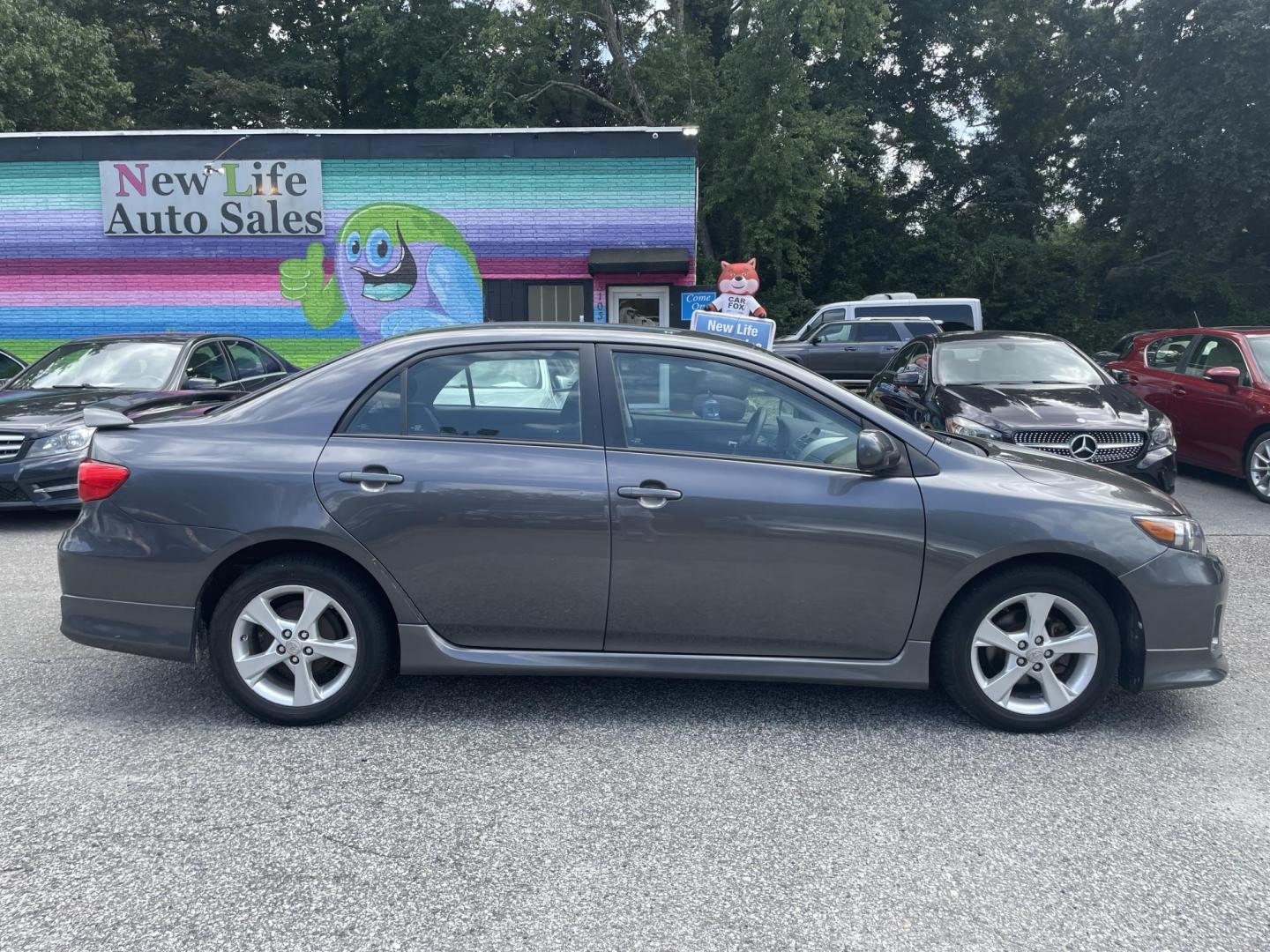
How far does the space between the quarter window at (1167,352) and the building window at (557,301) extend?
362 inches

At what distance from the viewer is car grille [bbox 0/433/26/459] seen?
7.71 meters

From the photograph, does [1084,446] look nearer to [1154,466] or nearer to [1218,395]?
[1154,466]

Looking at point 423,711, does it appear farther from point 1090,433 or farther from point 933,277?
point 933,277

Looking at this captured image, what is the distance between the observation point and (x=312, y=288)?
691 inches

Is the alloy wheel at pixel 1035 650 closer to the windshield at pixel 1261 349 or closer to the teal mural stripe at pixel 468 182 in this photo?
the windshield at pixel 1261 349

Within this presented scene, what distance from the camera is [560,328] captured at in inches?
166

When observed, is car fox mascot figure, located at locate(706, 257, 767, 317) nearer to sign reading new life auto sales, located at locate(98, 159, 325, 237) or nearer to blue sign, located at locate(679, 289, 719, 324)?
blue sign, located at locate(679, 289, 719, 324)

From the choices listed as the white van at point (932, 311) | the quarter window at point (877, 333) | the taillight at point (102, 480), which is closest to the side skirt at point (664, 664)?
the taillight at point (102, 480)

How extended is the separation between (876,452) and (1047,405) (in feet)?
16.1

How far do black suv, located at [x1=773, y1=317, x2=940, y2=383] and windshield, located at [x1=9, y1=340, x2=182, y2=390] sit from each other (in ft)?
39.2

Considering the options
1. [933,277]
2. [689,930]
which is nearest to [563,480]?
[689,930]

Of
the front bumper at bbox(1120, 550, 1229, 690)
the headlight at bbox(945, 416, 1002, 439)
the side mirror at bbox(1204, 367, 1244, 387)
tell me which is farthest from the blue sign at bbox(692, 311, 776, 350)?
the front bumper at bbox(1120, 550, 1229, 690)

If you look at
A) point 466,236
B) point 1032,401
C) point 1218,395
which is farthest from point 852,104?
point 1032,401

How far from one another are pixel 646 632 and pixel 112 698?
7.88ft
